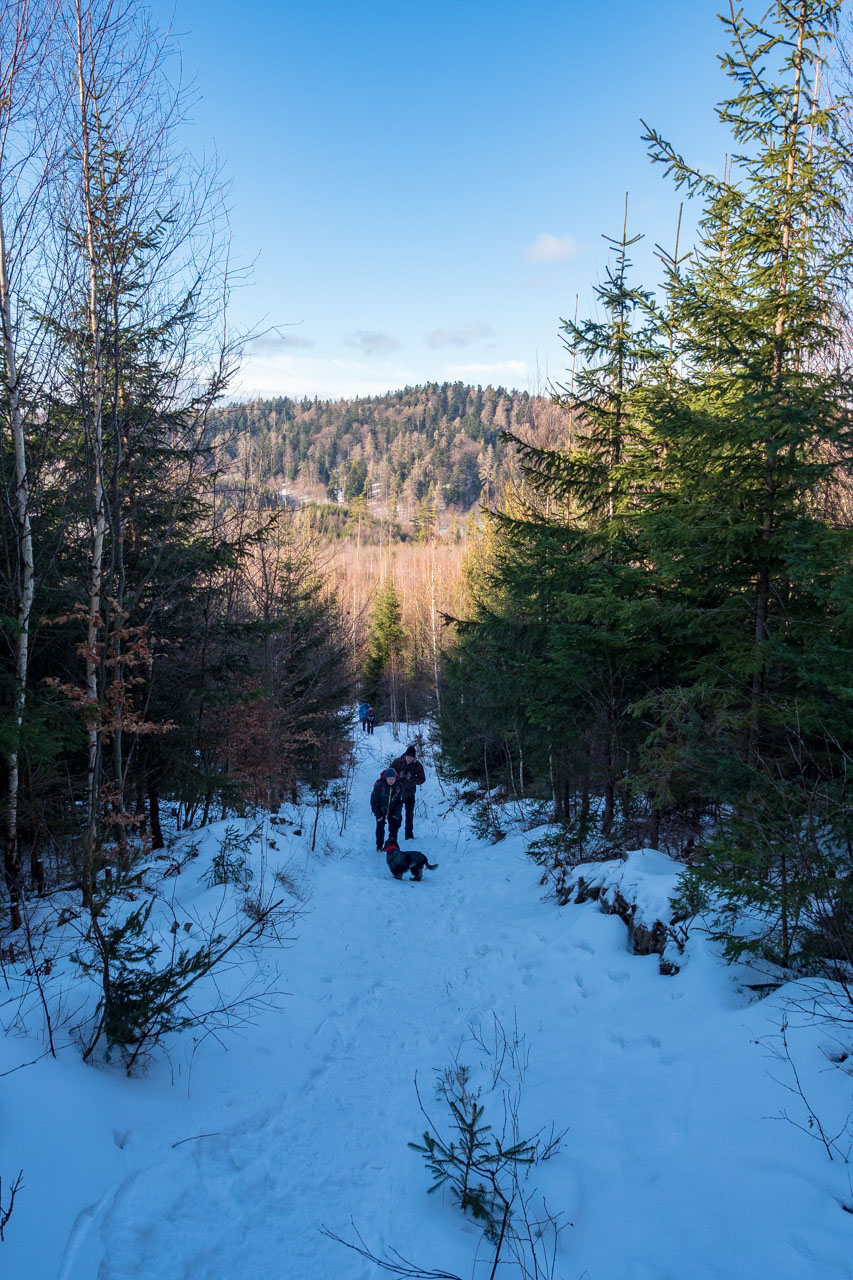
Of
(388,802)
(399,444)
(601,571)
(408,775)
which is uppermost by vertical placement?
(399,444)

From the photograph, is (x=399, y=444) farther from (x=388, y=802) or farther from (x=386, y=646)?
(x=388, y=802)

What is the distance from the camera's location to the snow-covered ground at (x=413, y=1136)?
8.28ft

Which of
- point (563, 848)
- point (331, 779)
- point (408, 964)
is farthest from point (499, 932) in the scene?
point (331, 779)

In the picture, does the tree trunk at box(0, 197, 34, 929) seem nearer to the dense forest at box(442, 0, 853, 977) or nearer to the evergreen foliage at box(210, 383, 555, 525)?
the dense forest at box(442, 0, 853, 977)

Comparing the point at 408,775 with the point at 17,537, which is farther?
the point at 408,775

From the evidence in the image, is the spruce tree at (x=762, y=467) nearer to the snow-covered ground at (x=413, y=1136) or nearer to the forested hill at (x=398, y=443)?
the snow-covered ground at (x=413, y=1136)

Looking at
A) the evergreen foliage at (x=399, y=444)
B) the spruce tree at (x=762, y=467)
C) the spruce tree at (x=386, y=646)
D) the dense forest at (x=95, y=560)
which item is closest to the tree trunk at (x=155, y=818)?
the dense forest at (x=95, y=560)

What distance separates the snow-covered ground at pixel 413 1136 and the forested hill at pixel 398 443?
85.3 metres

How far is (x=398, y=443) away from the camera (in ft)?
445

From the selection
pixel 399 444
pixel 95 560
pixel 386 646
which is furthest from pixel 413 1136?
pixel 399 444

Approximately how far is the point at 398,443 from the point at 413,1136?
140821 mm

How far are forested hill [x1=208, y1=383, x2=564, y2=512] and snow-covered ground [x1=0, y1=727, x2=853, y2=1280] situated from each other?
85.3 m

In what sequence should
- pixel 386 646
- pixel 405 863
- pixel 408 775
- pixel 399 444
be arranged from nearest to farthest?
pixel 405 863 → pixel 408 775 → pixel 386 646 → pixel 399 444

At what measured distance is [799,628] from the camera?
19.6ft
